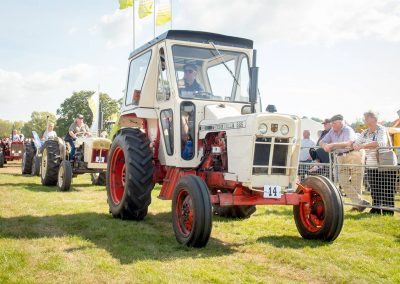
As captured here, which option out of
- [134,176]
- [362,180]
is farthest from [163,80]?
[362,180]

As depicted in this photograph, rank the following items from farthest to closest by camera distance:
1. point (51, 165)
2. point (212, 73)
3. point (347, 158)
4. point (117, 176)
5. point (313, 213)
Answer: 1. point (51, 165)
2. point (347, 158)
3. point (117, 176)
4. point (212, 73)
5. point (313, 213)

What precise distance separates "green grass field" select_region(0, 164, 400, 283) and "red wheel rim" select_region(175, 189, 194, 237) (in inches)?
8.7

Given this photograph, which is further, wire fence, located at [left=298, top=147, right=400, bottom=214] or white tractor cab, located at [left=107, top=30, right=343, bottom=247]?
wire fence, located at [left=298, top=147, right=400, bottom=214]

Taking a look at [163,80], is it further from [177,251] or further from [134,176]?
[177,251]

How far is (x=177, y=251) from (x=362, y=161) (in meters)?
4.71

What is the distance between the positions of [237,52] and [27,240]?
12.3ft

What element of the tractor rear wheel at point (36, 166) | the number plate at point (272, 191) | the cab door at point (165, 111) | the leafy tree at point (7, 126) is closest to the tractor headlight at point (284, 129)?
the number plate at point (272, 191)

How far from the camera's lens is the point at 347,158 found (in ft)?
27.5

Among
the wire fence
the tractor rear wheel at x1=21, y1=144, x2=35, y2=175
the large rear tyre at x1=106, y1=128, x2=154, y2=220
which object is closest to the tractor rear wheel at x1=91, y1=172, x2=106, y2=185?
the tractor rear wheel at x1=21, y1=144, x2=35, y2=175

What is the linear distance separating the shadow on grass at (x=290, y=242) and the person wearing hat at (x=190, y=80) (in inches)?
85.2

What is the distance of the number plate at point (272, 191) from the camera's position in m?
4.95

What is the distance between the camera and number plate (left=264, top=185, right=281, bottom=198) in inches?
195

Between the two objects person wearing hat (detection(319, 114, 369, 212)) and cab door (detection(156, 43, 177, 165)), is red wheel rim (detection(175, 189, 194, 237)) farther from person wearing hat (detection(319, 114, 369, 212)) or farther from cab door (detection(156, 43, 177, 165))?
person wearing hat (detection(319, 114, 369, 212))

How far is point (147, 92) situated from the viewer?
6.76m
